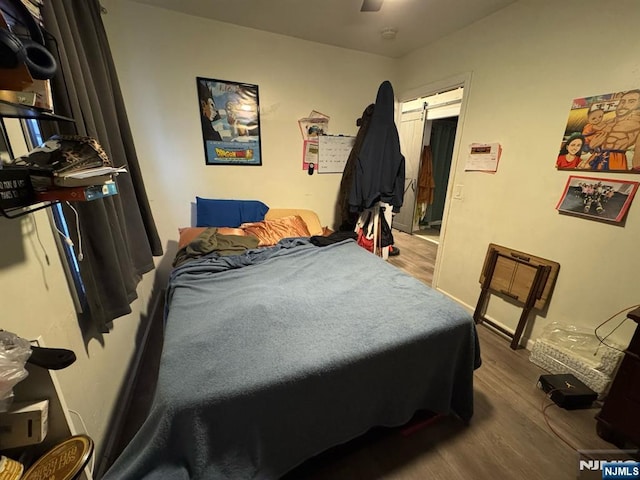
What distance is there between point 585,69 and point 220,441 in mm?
2746

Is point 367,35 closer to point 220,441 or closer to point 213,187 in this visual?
point 213,187

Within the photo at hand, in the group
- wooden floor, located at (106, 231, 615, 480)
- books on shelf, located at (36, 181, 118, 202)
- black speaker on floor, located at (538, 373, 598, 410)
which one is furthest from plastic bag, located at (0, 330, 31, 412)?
black speaker on floor, located at (538, 373, 598, 410)

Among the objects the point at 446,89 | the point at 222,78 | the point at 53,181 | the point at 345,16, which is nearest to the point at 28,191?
the point at 53,181

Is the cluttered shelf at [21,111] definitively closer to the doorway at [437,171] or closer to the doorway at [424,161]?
the doorway at [424,161]

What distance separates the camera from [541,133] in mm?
1810

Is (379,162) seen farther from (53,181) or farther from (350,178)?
(53,181)

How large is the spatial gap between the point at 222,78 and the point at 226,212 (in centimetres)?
121

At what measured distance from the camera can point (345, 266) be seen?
1.88 meters

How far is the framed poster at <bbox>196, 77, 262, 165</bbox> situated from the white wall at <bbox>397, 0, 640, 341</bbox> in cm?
187

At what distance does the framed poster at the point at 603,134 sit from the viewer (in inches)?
56.0

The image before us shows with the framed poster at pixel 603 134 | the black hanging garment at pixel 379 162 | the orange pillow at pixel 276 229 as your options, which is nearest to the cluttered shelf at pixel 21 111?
the orange pillow at pixel 276 229

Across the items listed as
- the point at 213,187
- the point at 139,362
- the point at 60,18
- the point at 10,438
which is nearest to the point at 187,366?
the point at 10,438

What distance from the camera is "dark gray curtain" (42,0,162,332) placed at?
96cm

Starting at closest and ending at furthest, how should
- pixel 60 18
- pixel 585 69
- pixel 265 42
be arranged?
pixel 60 18
pixel 585 69
pixel 265 42
